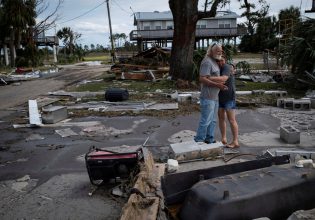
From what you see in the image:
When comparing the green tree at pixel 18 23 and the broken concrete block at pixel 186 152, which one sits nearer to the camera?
the broken concrete block at pixel 186 152

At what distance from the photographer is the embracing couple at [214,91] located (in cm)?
667

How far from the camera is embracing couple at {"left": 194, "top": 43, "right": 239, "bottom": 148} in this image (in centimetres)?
667

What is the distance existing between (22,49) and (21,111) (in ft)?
126

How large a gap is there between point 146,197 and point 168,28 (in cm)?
5706

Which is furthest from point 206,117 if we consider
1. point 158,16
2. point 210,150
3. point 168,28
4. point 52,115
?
point 158,16

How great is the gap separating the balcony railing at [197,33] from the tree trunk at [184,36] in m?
37.4

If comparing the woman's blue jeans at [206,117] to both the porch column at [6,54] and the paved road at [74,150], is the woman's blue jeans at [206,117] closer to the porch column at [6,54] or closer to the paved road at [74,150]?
the paved road at [74,150]

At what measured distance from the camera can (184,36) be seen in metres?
18.5

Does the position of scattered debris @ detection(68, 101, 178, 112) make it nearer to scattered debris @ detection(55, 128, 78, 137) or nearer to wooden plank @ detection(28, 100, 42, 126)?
wooden plank @ detection(28, 100, 42, 126)

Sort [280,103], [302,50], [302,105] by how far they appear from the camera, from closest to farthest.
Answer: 1. [302,105]
2. [280,103]
3. [302,50]

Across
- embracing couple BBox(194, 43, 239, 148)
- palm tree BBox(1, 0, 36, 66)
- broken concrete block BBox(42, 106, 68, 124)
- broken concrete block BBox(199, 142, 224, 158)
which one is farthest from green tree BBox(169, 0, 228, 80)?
palm tree BBox(1, 0, 36, 66)

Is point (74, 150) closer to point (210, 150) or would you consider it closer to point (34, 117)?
point (210, 150)

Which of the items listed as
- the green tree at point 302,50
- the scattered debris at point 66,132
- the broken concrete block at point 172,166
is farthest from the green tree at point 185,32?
the broken concrete block at point 172,166

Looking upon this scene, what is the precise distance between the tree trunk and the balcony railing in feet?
123
